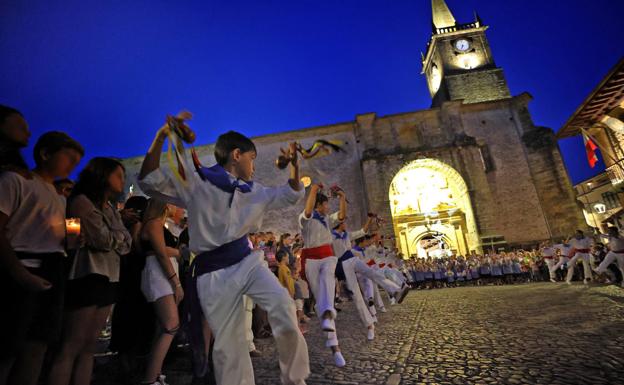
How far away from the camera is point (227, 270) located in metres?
2.17

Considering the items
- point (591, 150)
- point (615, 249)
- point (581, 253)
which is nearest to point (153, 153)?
point (615, 249)

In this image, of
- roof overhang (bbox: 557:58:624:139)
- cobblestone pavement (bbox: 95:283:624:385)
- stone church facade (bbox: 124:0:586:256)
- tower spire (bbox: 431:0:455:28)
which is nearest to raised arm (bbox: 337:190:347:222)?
cobblestone pavement (bbox: 95:283:624:385)

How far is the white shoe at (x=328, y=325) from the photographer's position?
3857mm

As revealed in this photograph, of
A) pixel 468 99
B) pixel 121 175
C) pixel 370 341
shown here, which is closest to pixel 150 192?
pixel 121 175

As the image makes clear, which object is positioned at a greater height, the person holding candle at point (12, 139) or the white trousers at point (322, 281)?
the person holding candle at point (12, 139)

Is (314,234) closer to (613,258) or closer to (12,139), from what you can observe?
(12,139)

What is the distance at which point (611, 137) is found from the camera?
717 inches

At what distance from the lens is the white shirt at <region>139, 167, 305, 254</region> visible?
7.24 ft

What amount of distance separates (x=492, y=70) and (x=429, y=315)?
99.6ft

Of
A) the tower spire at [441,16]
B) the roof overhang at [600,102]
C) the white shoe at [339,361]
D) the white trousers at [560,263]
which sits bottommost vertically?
the white shoe at [339,361]

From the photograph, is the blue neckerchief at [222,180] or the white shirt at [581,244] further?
the white shirt at [581,244]

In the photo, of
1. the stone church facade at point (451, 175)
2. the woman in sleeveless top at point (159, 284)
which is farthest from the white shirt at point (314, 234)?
the stone church facade at point (451, 175)

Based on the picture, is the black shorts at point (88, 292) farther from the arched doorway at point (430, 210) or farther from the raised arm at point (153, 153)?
the arched doorway at point (430, 210)

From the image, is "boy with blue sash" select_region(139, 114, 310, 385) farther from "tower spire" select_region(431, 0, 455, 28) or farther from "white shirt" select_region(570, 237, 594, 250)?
"tower spire" select_region(431, 0, 455, 28)
